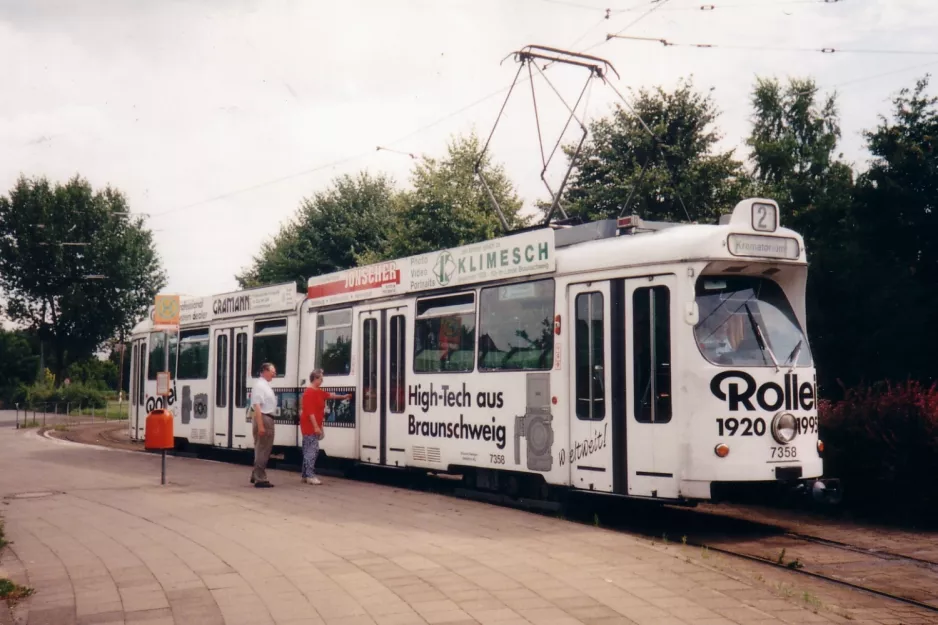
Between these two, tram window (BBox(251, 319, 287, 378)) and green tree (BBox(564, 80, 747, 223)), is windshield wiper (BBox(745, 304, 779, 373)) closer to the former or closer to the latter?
→ tram window (BBox(251, 319, 287, 378))

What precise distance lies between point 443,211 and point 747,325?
99.0 ft

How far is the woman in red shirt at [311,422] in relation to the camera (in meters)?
14.7

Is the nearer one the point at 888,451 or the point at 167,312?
the point at 888,451

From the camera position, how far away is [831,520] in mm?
11930

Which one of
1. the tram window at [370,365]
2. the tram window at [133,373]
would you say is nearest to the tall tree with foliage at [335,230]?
the tram window at [133,373]

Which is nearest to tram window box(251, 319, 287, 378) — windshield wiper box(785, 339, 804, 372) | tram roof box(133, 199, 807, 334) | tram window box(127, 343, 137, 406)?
tram roof box(133, 199, 807, 334)

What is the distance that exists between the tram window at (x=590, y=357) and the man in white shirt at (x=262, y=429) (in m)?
5.10

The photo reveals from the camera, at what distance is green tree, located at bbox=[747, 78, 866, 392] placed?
74.7 feet

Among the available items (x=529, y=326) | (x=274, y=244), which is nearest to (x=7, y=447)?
(x=529, y=326)

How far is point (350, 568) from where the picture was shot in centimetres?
799

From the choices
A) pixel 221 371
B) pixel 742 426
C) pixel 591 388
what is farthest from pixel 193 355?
pixel 742 426

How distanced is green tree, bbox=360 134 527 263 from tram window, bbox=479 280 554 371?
2628 centimetres

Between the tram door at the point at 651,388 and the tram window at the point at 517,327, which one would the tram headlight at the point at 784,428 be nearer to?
the tram door at the point at 651,388

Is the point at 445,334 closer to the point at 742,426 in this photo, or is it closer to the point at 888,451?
the point at 742,426
